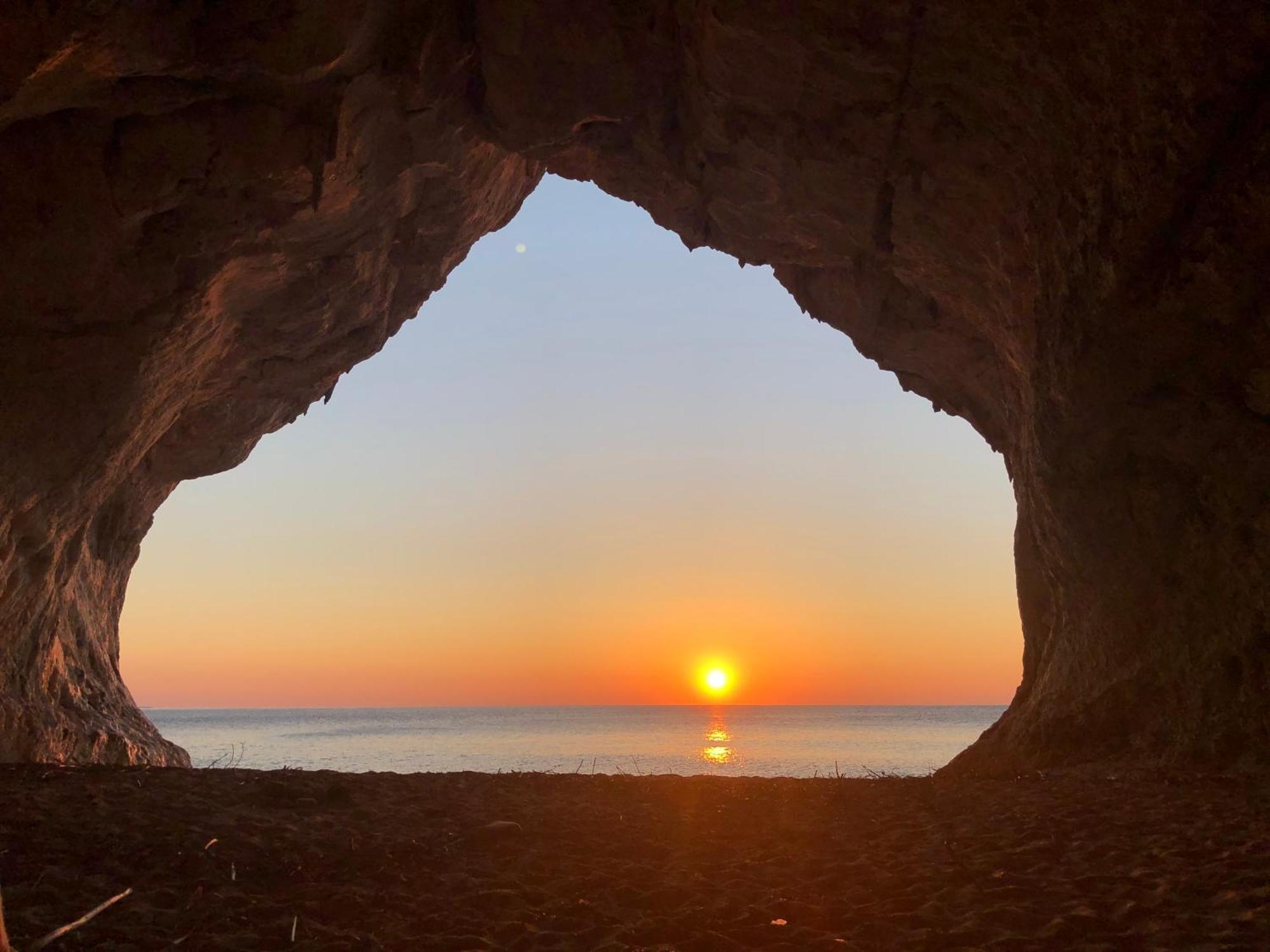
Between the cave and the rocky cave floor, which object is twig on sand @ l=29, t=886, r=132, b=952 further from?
the cave

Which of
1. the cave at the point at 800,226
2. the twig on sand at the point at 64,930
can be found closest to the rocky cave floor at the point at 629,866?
the twig on sand at the point at 64,930

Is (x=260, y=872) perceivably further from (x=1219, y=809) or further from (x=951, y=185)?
(x=951, y=185)

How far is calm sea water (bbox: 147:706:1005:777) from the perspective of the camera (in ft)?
133

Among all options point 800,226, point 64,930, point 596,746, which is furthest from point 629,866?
point 596,746

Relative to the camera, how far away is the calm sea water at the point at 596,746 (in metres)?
40.6

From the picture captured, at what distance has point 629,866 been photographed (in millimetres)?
6031

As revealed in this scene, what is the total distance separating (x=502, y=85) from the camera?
12484 millimetres

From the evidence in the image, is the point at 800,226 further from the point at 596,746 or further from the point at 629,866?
the point at 596,746

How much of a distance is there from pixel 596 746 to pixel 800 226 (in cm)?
5506

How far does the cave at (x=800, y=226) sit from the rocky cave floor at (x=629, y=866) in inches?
134

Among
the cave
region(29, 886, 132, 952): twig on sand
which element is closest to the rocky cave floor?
region(29, 886, 132, 952): twig on sand

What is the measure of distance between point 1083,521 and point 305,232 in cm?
1223

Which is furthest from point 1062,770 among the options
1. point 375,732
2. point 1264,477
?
point 375,732

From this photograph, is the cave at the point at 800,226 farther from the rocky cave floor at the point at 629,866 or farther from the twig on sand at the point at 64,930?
the twig on sand at the point at 64,930
